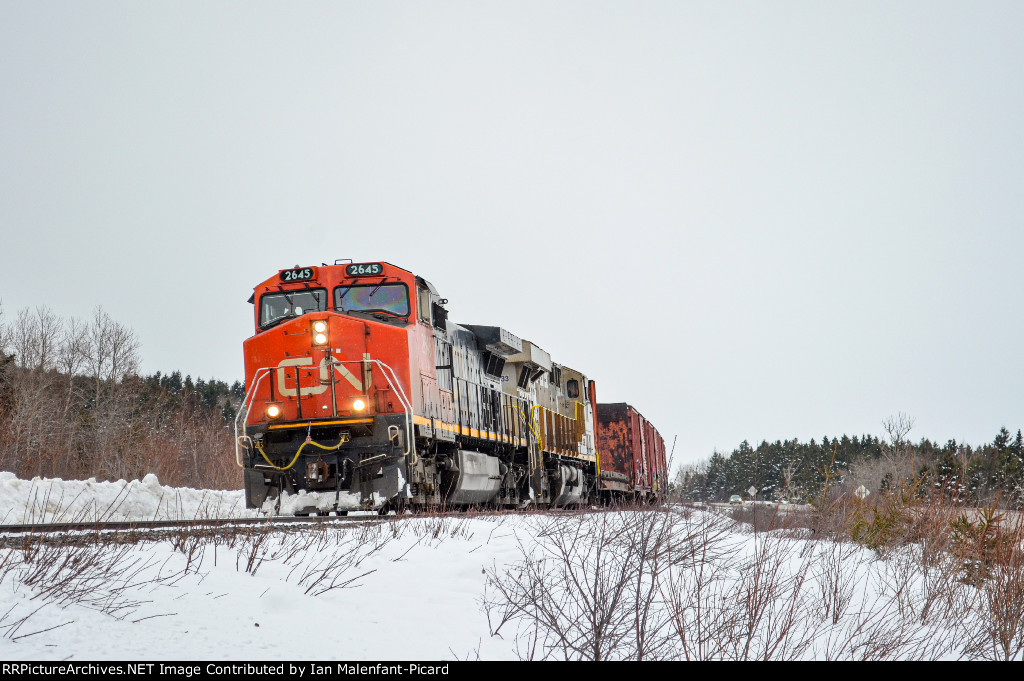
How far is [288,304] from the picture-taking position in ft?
43.3

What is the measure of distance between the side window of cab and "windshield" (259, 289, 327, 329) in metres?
1.43

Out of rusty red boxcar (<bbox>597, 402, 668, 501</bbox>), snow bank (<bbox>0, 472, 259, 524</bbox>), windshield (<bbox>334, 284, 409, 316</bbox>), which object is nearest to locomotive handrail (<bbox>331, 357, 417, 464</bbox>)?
windshield (<bbox>334, 284, 409, 316</bbox>)

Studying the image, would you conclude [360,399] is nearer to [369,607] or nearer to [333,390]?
[333,390]

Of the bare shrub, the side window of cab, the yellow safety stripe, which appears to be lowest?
the bare shrub

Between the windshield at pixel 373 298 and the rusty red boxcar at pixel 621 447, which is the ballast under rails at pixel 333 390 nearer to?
the windshield at pixel 373 298

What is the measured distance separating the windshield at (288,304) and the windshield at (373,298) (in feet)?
0.89

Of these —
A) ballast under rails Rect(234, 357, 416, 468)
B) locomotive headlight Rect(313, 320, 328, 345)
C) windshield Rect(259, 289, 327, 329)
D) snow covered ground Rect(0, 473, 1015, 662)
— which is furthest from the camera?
windshield Rect(259, 289, 327, 329)

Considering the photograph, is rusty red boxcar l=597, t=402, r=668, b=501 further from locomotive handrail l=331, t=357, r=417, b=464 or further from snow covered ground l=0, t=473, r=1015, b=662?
snow covered ground l=0, t=473, r=1015, b=662

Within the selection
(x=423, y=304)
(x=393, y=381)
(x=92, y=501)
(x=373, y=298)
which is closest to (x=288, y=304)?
(x=373, y=298)

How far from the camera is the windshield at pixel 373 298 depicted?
1311 cm

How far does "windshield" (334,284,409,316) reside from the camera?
43.0 feet

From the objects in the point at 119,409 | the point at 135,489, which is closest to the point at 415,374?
the point at 135,489

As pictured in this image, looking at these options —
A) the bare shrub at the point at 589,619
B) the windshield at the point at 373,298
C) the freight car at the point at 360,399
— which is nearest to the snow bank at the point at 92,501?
the freight car at the point at 360,399
